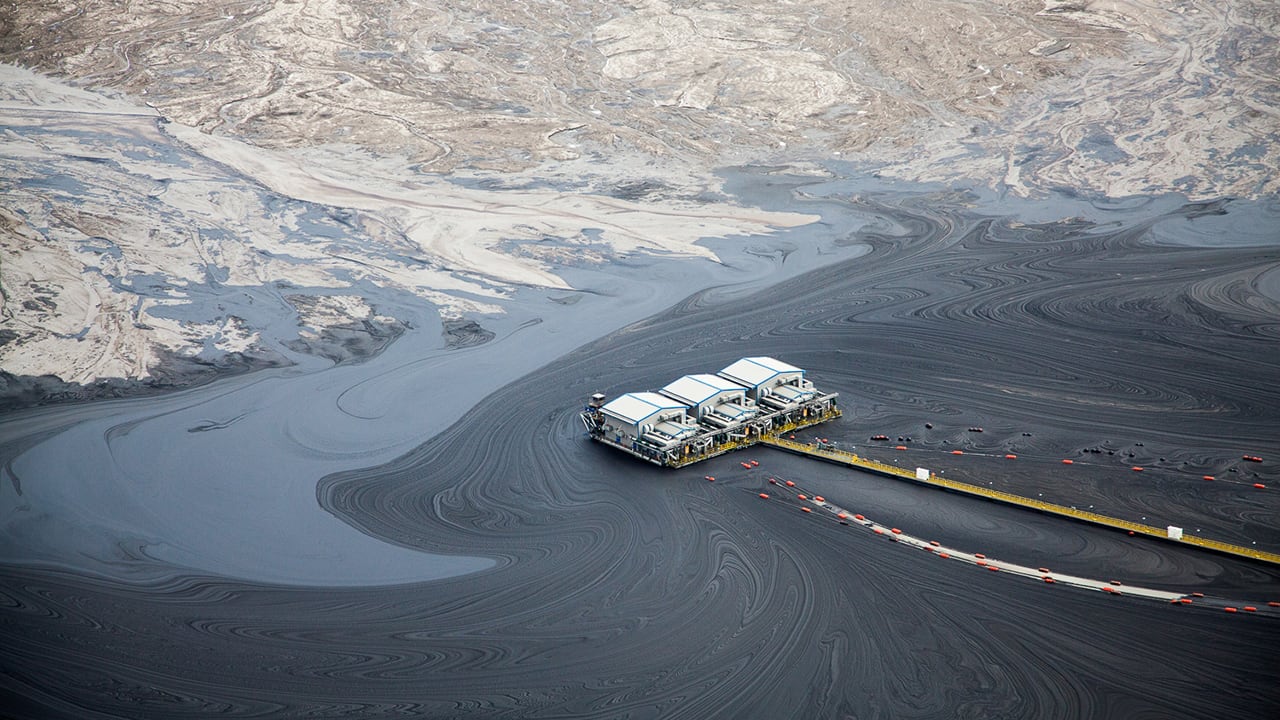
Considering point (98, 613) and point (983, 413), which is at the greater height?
point (983, 413)

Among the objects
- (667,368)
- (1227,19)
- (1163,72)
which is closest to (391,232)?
(667,368)

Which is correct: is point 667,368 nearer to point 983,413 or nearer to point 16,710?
point 983,413

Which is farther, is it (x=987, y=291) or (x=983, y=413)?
(x=987, y=291)

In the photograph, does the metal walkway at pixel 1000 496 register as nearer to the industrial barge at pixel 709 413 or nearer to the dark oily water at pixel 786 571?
the dark oily water at pixel 786 571

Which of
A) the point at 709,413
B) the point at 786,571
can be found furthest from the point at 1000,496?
the point at 709,413

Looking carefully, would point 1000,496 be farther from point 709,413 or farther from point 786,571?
point 709,413

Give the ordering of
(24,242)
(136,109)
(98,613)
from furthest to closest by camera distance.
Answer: (136,109) → (24,242) → (98,613)

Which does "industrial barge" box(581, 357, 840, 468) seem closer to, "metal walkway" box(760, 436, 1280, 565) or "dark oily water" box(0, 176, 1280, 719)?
"dark oily water" box(0, 176, 1280, 719)
